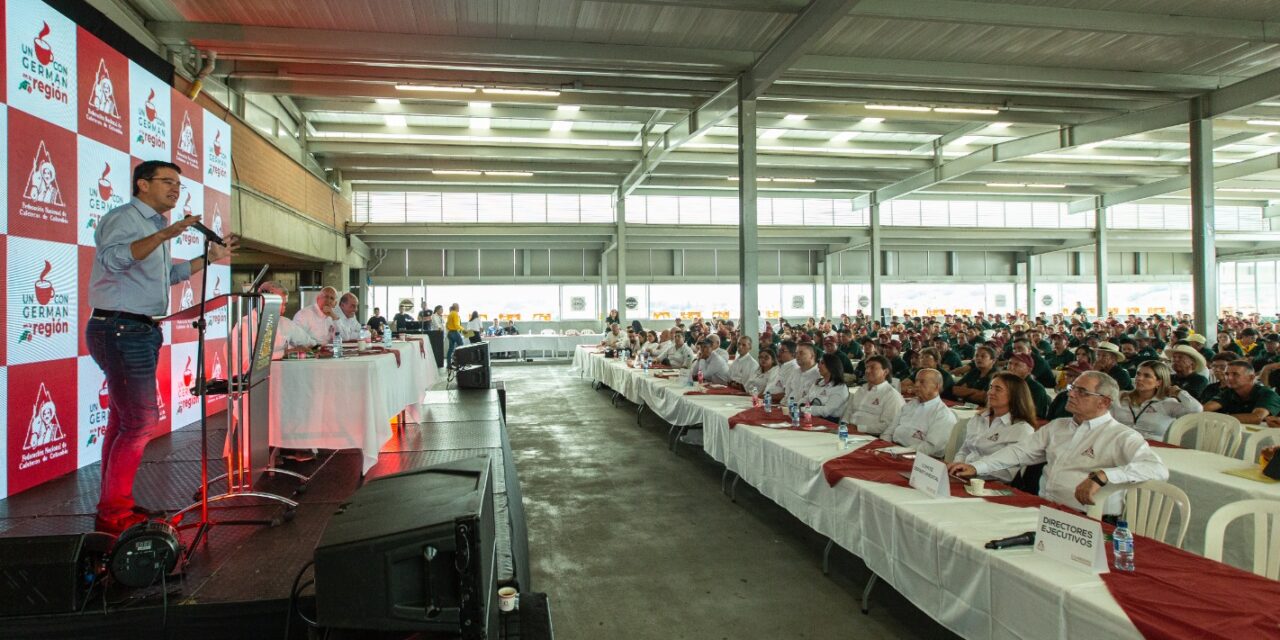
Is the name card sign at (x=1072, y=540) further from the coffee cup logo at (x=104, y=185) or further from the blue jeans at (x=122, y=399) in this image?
the coffee cup logo at (x=104, y=185)

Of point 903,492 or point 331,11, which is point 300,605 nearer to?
point 903,492

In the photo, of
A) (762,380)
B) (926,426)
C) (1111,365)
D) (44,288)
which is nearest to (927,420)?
(926,426)

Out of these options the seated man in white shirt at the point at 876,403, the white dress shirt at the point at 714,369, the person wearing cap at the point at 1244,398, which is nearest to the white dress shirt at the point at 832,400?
the seated man in white shirt at the point at 876,403

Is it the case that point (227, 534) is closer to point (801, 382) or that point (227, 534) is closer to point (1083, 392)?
point (1083, 392)

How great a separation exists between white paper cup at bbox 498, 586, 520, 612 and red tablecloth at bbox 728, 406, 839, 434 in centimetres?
293

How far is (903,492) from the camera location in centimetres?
299

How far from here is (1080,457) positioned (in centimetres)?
316

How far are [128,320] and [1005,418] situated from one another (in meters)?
4.43

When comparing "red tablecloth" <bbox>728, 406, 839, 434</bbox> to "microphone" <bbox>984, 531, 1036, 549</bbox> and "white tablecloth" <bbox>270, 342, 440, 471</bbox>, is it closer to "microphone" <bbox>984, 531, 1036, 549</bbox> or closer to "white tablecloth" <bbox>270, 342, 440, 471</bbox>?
"microphone" <bbox>984, 531, 1036, 549</bbox>

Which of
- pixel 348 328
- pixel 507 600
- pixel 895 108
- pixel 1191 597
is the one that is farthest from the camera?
pixel 895 108

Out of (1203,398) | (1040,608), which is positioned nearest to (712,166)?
(1203,398)

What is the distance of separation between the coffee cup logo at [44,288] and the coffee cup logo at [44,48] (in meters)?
1.23

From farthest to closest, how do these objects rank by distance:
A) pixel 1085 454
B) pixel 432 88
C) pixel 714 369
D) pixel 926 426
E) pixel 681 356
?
pixel 681 356 < pixel 432 88 < pixel 714 369 < pixel 926 426 < pixel 1085 454

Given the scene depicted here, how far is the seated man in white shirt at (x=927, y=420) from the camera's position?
427 cm
